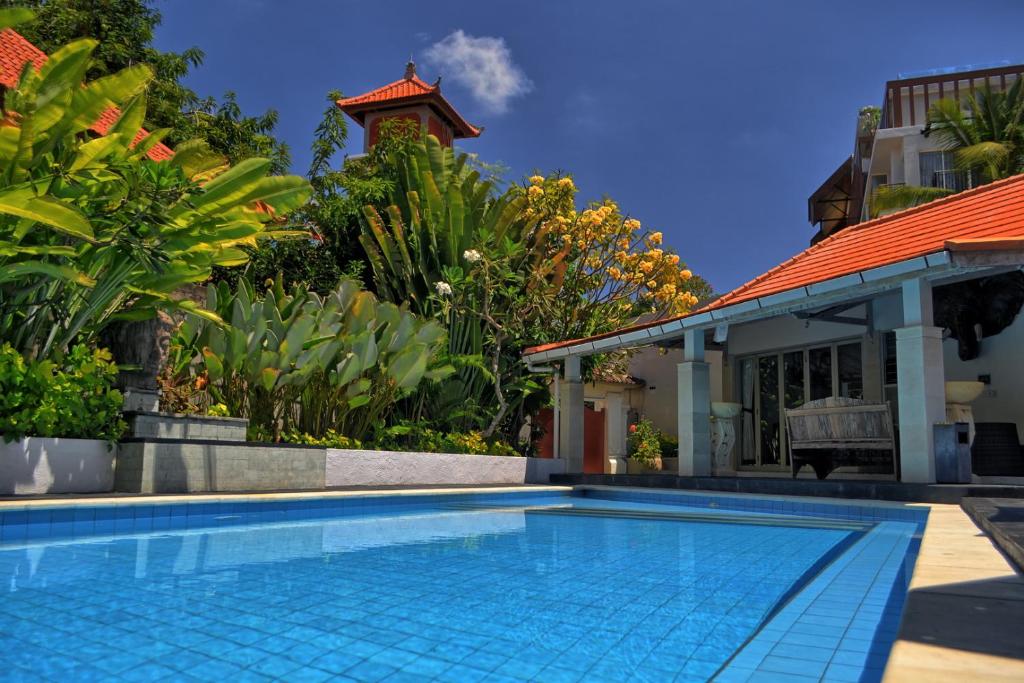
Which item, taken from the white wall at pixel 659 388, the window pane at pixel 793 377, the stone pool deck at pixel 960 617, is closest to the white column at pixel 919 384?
the stone pool deck at pixel 960 617

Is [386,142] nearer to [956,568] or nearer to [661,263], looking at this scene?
[661,263]

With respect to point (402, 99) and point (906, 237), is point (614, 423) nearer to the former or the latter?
point (906, 237)

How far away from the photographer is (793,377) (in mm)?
14086

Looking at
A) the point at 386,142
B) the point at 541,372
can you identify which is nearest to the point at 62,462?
the point at 541,372

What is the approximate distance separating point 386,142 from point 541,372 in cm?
733

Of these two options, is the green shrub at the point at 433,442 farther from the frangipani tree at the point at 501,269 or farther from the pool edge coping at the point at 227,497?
the pool edge coping at the point at 227,497

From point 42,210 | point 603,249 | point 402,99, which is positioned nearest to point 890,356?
point 603,249

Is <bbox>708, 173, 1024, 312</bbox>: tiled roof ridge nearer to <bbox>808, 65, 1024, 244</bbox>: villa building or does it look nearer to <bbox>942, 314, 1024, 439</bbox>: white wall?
<bbox>942, 314, 1024, 439</bbox>: white wall

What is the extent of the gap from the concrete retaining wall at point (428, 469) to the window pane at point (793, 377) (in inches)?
171

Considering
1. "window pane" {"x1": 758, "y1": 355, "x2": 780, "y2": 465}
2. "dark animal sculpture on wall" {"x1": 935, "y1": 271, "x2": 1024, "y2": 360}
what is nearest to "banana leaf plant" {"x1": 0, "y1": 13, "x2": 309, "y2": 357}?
"dark animal sculpture on wall" {"x1": 935, "y1": 271, "x2": 1024, "y2": 360}

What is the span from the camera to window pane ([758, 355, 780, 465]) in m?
14.3

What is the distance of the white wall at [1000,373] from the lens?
35.8 feet

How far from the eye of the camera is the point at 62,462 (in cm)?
745

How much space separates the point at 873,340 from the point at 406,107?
82.9 ft
